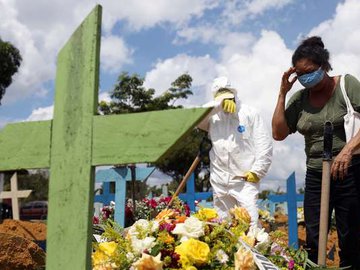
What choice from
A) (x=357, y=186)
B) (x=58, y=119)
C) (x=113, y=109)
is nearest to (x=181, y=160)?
(x=113, y=109)

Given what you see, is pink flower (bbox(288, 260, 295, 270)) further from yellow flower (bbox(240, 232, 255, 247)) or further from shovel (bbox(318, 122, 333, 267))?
shovel (bbox(318, 122, 333, 267))

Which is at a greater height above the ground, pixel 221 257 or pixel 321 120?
pixel 321 120

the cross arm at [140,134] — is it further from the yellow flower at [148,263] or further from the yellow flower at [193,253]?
the yellow flower at [193,253]

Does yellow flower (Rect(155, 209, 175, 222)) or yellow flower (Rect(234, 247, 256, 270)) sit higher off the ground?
yellow flower (Rect(155, 209, 175, 222))

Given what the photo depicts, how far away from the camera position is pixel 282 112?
3346 millimetres

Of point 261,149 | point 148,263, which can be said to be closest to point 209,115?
point 261,149

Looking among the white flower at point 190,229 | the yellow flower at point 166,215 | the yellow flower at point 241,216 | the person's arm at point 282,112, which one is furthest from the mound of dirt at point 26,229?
the white flower at point 190,229

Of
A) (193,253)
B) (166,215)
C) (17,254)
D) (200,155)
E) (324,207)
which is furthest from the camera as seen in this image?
(200,155)

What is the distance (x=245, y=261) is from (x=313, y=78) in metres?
1.54

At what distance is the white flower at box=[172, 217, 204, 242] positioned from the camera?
220 centimetres

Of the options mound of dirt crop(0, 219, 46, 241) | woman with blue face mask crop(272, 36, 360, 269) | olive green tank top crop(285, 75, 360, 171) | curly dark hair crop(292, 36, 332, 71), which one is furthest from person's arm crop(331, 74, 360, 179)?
mound of dirt crop(0, 219, 46, 241)

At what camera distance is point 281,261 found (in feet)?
7.66

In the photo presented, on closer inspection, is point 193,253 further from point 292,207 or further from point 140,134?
point 292,207

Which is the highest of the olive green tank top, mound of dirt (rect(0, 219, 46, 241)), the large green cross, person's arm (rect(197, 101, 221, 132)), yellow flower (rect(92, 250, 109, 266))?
person's arm (rect(197, 101, 221, 132))
